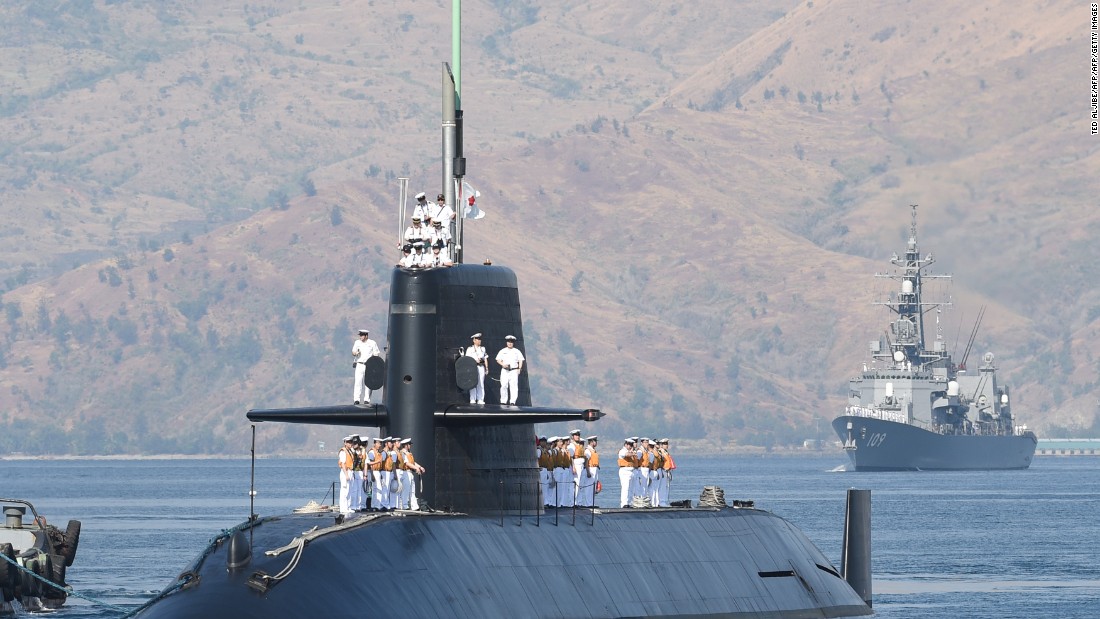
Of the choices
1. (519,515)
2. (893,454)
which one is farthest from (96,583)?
(893,454)

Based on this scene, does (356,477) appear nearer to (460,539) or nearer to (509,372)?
(460,539)

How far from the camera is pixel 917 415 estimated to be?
165750 millimetres

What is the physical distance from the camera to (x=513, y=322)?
91.5ft

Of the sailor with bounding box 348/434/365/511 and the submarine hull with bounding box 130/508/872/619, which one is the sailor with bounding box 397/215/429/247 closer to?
the sailor with bounding box 348/434/365/511

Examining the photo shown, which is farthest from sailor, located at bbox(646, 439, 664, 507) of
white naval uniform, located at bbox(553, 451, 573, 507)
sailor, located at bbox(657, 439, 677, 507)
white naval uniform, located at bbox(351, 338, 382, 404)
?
white naval uniform, located at bbox(351, 338, 382, 404)

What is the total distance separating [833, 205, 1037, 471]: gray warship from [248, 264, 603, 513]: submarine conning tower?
5232 inches

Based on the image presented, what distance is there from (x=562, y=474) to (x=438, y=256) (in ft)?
16.3

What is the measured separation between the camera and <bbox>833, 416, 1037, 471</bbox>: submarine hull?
520ft

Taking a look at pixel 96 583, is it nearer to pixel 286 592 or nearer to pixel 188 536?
pixel 188 536

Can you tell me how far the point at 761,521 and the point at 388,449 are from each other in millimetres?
8566

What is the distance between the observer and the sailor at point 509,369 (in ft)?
89.2

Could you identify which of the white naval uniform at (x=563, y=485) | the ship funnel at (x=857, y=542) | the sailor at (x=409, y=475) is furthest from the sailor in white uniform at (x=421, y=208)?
the ship funnel at (x=857, y=542)

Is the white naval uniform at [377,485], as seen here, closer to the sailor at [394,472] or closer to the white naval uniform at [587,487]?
the sailor at [394,472]

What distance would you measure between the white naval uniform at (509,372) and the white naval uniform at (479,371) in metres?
0.35
